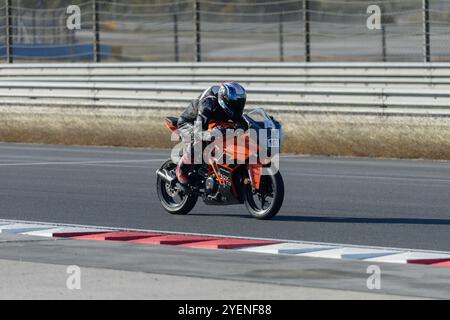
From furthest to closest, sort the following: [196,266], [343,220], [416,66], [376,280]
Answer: [416,66] → [343,220] → [196,266] → [376,280]

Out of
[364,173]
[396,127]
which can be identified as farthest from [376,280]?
[396,127]

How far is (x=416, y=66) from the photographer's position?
82.0 feet

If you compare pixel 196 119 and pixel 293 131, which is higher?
pixel 196 119

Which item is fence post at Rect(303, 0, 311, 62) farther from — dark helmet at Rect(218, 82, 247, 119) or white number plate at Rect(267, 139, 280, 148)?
white number plate at Rect(267, 139, 280, 148)

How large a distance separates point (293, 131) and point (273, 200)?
416 inches

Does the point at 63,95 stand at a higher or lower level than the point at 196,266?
higher

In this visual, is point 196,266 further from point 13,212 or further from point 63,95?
point 63,95

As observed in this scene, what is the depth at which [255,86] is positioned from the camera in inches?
1059

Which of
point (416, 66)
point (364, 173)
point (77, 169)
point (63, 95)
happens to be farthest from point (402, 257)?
point (63, 95)

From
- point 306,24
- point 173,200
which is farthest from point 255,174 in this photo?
point 306,24

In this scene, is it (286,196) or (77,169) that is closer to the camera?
(286,196)

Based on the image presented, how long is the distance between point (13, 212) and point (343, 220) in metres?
3.75

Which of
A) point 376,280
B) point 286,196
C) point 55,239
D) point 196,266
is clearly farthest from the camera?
point 286,196

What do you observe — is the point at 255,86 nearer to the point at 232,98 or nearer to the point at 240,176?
the point at 240,176
